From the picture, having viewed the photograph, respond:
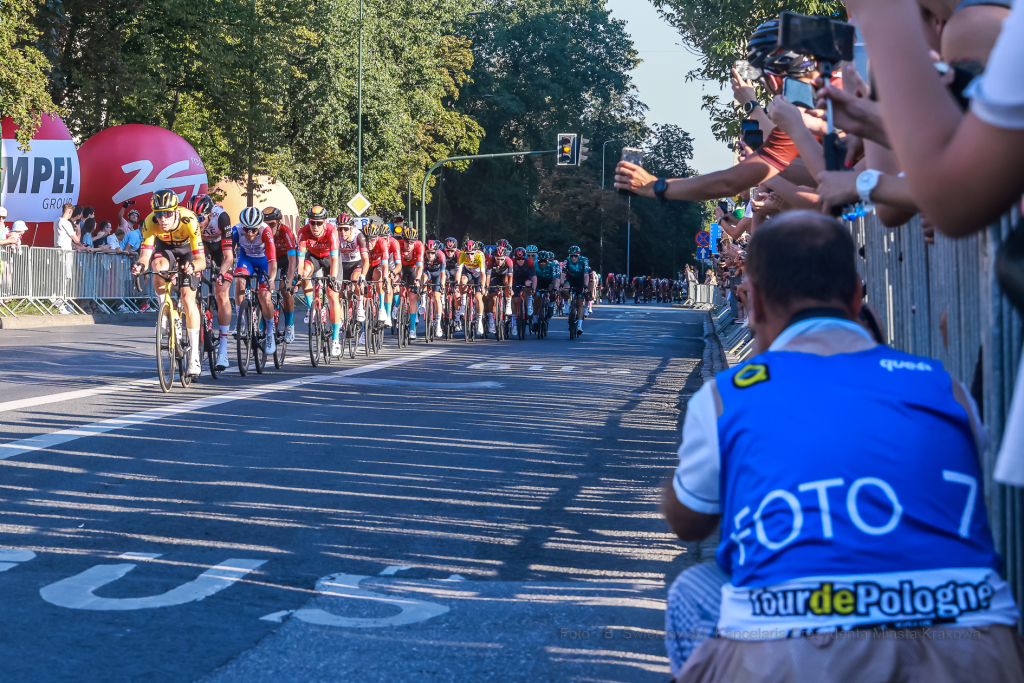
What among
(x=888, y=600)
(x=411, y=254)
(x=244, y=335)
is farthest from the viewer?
Answer: (x=411, y=254)

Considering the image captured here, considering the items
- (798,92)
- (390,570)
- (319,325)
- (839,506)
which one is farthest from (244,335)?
(839,506)

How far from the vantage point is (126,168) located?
112 ft

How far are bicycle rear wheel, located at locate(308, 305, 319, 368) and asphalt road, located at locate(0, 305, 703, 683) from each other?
4060 mm

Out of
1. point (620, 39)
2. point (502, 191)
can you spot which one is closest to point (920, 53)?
point (502, 191)

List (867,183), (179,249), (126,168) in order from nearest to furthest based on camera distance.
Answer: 1. (867,183)
2. (179,249)
3. (126,168)

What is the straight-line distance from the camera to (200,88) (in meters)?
40.4

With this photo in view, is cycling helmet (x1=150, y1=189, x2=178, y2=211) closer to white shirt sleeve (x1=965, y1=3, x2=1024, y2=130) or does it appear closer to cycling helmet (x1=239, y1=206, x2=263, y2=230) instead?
cycling helmet (x1=239, y1=206, x2=263, y2=230)

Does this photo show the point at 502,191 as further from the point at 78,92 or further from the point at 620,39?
the point at 78,92

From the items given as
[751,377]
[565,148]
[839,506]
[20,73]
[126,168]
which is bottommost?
[839,506]

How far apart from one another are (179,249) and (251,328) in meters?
2.09

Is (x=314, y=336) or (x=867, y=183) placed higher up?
(x=867, y=183)

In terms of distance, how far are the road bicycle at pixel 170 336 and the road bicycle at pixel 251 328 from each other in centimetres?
146

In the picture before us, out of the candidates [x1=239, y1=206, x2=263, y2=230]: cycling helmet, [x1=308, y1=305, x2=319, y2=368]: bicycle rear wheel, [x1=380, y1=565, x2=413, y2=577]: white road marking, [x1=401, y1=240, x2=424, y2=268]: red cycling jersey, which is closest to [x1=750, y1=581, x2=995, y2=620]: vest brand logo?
[x1=380, y1=565, x2=413, y2=577]: white road marking

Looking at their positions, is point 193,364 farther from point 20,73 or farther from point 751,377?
point 20,73
